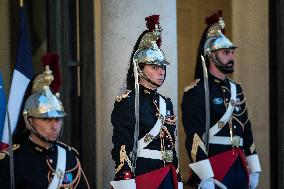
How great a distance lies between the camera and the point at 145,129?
23.8 feet

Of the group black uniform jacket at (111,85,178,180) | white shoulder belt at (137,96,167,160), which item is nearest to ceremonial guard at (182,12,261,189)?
black uniform jacket at (111,85,178,180)

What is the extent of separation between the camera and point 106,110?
8461 millimetres

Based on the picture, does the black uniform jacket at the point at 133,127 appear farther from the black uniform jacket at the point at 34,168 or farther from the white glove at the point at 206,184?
the black uniform jacket at the point at 34,168

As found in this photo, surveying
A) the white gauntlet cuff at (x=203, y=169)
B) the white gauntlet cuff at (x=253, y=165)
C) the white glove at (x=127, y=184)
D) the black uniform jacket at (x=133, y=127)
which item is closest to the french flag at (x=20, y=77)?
the black uniform jacket at (x=133, y=127)

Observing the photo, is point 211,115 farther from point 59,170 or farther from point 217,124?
point 59,170

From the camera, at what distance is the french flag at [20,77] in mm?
6953

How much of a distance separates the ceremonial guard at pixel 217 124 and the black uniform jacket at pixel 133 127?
510 mm

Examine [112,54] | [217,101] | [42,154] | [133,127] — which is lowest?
[42,154]

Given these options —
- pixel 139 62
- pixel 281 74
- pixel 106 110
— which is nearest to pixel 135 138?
pixel 139 62

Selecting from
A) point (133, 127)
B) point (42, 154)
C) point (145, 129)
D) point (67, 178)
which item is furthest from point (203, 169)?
point (42, 154)

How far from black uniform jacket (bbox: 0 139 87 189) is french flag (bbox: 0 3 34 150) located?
389mm

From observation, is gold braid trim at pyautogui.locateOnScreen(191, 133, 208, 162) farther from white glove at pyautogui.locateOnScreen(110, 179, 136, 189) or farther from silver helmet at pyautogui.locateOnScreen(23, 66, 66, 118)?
silver helmet at pyautogui.locateOnScreen(23, 66, 66, 118)

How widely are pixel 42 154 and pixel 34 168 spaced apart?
124 millimetres

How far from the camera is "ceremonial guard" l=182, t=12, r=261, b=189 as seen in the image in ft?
25.9
